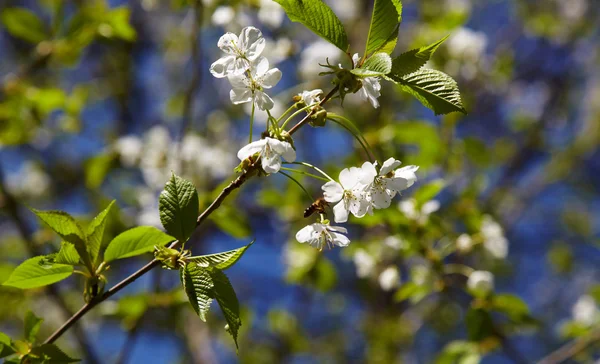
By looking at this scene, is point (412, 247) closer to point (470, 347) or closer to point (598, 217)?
point (470, 347)

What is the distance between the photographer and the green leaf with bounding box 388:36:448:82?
0.84 m

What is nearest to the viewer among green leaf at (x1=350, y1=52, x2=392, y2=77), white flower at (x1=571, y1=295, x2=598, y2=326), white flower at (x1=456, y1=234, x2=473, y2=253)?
green leaf at (x1=350, y1=52, x2=392, y2=77)

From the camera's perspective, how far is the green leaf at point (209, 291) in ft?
2.64

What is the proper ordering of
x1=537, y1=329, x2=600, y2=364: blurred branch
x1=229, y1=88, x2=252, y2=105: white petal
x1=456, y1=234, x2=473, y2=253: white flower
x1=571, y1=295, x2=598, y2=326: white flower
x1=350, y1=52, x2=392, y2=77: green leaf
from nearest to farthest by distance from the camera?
x1=350, y1=52, x2=392, y2=77: green leaf, x1=229, y1=88, x2=252, y2=105: white petal, x1=456, y1=234, x2=473, y2=253: white flower, x1=537, y1=329, x2=600, y2=364: blurred branch, x1=571, y1=295, x2=598, y2=326: white flower

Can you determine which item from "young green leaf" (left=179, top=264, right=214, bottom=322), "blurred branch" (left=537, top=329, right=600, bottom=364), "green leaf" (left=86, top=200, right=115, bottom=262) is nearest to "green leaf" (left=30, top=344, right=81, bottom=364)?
"green leaf" (left=86, top=200, right=115, bottom=262)

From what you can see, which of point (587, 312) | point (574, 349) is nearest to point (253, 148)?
point (574, 349)

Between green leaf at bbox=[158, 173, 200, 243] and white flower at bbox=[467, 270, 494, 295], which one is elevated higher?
white flower at bbox=[467, 270, 494, 295]

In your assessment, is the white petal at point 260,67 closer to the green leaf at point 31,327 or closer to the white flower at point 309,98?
the white flower at point 309,98

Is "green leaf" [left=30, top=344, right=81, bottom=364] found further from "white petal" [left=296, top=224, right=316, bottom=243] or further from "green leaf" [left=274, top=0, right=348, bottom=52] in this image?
"green leaf" [left=274, top=0, right=348, bottom=52]

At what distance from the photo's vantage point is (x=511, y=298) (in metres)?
1.53

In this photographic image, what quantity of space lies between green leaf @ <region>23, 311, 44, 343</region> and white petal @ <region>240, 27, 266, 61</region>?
24.5 inches

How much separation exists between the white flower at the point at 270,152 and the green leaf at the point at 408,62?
210 mm

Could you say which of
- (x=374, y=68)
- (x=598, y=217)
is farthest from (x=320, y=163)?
(x=598, y=217)

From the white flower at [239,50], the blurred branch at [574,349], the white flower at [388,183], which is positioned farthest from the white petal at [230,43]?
the blurred branch at [574,349]
